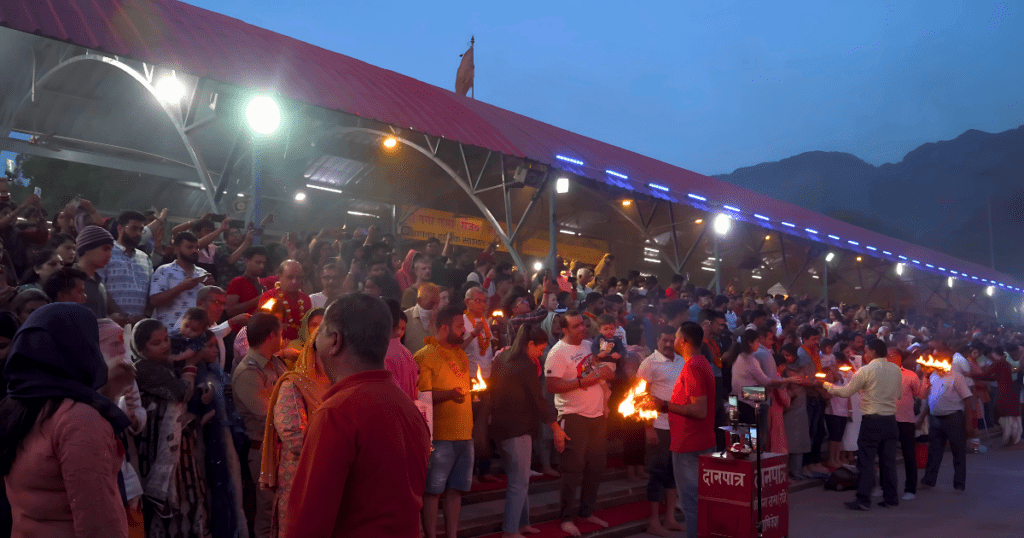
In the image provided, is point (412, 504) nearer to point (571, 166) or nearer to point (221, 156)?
point (571, 166)

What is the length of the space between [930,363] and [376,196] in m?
14.0

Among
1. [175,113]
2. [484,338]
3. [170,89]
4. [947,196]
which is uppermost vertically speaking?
[947,196]

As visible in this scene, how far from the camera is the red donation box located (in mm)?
5727

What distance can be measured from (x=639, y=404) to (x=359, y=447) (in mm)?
5912

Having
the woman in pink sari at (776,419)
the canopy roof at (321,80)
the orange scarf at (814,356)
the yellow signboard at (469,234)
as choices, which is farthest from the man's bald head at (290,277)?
the yellow signboard at (469,234)

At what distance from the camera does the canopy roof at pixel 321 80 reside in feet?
30.8

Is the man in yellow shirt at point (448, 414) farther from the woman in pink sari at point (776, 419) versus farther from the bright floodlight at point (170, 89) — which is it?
the bright floodlight at point (170, 89)

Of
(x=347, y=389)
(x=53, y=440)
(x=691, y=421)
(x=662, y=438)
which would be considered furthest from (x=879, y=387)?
(x=53, y=440)

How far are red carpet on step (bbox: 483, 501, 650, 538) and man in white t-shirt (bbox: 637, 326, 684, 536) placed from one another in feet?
1.08

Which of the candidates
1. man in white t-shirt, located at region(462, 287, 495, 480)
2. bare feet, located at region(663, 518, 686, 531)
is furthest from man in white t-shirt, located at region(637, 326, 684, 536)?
man in white t-shirt, located at region(462, 287, 495, 480)

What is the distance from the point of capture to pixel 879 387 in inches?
357

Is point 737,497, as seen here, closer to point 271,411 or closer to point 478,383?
point 478,383

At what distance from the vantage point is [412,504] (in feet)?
6.95

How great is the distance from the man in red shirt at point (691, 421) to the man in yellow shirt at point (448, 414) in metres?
1.93
